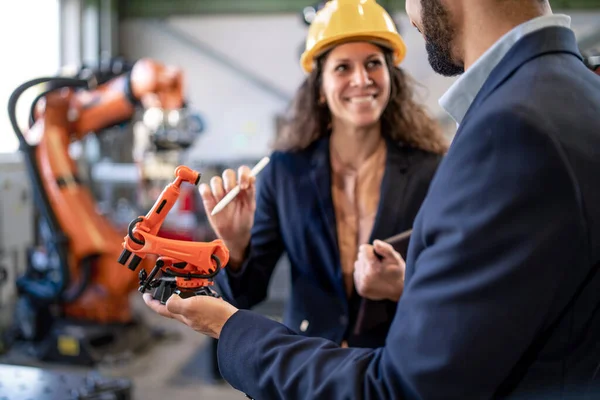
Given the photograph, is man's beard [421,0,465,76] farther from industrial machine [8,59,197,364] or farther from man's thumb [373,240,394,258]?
industrial machine [8,59,197,364]

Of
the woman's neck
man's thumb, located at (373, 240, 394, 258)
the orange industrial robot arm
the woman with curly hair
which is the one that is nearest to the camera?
man's thumb, located at (373, 240, 394, 258)

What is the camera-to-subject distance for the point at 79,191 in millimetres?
3416

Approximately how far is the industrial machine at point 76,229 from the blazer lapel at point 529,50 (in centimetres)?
274

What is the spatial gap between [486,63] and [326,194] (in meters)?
0.82

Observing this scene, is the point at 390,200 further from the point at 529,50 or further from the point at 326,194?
the point at 529,50

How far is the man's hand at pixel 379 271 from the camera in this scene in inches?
51.5

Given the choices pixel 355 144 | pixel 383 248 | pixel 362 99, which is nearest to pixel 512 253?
pixel 383 248

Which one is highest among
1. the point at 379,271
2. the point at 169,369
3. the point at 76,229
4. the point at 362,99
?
the point at 362,99

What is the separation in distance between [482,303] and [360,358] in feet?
0.72

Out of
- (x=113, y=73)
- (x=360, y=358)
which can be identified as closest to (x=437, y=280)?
(x=360, y=358)

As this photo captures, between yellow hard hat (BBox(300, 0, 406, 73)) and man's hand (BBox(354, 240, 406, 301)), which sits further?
yellow hard hat (BBox(300, 0, 406, 73))

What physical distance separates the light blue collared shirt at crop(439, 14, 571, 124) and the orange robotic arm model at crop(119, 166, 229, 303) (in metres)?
0.48

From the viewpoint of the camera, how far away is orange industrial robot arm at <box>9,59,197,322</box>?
330 centimetres

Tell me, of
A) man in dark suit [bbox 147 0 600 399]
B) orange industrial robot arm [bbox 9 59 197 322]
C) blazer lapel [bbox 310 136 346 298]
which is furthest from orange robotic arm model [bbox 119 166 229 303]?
orange industrial robot arm [bbox 9 59 197 322]
